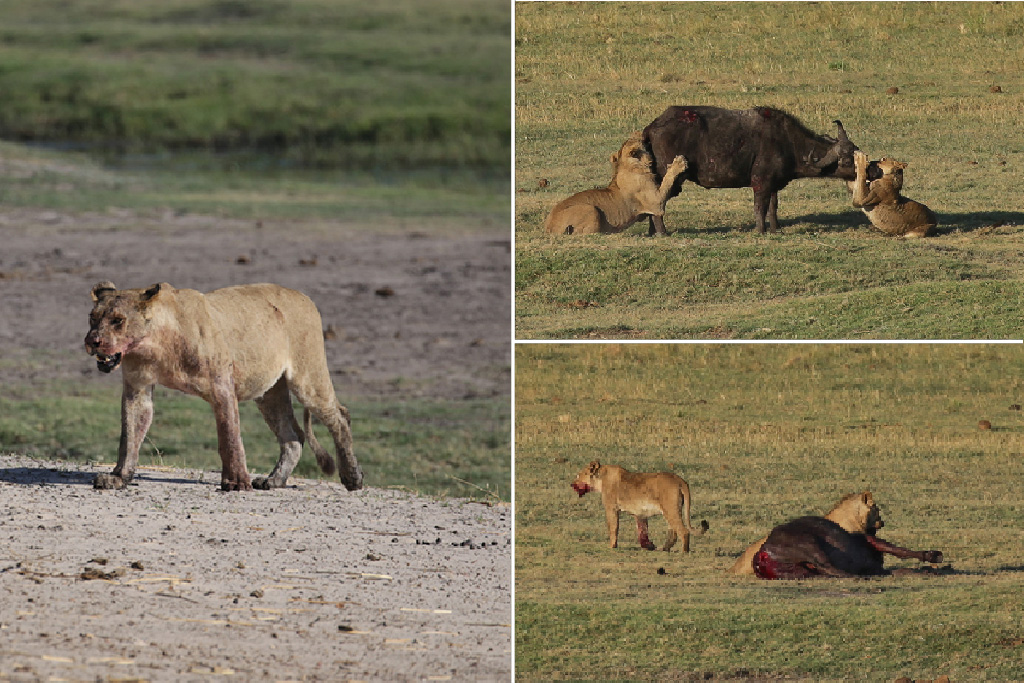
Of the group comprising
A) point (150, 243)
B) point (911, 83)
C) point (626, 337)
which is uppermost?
point (911, 83)

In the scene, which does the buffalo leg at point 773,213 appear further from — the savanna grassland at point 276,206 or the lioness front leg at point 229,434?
the savanna grassland at point 276,206

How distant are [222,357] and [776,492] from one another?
13.3 feet

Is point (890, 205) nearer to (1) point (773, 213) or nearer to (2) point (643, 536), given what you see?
(1) point (773, 213)

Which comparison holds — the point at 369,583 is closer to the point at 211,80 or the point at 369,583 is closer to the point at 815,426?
the point at 815,426

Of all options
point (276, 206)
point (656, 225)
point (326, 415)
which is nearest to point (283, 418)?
point (326, 415)

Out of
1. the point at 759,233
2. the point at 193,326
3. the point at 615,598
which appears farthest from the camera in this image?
the point at 193,326

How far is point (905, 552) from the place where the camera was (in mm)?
6207

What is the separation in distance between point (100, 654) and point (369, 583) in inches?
65.4

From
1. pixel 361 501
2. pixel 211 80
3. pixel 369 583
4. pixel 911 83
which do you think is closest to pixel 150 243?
pixel 361 501

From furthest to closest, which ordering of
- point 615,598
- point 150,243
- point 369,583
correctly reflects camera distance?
point 150,243 → point 369,583 → point 615,598

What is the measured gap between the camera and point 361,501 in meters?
10.2

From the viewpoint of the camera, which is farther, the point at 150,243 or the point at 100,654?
the point at 150,243

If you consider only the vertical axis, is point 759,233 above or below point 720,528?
above

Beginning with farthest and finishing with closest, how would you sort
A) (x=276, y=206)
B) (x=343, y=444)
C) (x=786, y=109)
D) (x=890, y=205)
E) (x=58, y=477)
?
(x=276, y=206) → (x=343, y=444) → (x=58, y=477) → (x=786, y=109) → (x=890, y=205)
